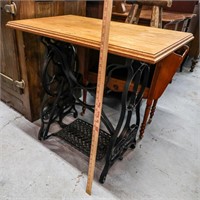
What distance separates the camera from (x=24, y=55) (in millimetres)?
1480

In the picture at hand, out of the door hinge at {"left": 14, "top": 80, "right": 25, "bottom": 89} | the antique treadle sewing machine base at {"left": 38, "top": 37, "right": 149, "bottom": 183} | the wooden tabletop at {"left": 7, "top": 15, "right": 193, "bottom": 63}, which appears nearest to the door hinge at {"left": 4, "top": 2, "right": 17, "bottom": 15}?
the wooden tabletop at {"left": 7, "top": 15, "right": 193, "bottom": 63}

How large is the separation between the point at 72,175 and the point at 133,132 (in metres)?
0.53

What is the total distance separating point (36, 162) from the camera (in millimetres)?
1357

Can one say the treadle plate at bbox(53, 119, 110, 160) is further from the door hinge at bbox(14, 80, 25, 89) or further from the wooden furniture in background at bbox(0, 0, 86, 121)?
the door hinge at bbox(14, 80, 25, 89)

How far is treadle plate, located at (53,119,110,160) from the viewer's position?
1440 mm

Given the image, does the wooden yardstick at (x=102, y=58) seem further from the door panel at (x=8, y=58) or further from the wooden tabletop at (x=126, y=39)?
the door panel at (x=8, y=58)

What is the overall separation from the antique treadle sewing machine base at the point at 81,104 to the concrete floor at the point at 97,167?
84mm

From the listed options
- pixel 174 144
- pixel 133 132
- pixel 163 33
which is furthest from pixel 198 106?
pixel 163 33

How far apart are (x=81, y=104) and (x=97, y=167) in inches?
18.0

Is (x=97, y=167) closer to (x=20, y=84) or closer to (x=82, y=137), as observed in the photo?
(x=82, y=137)

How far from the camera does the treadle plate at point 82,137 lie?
1440mm

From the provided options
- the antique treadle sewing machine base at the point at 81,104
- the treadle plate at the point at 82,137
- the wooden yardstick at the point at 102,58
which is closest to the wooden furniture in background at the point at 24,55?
the antique treadle sewing machine base at the point at 81,104

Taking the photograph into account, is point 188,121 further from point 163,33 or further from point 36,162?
point 36,162

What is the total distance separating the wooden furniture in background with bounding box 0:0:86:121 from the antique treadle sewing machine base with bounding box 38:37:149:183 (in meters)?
0.14
